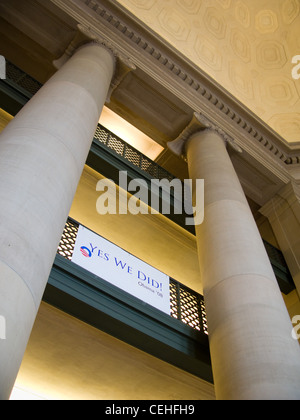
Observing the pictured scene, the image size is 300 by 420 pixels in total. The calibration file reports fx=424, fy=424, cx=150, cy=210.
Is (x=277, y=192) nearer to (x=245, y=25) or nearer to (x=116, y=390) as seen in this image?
→ (x=116, y=390)

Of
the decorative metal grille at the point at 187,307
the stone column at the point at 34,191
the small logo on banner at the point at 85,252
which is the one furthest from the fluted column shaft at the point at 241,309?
the stone column at the point at 34,191

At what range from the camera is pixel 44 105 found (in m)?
5.08

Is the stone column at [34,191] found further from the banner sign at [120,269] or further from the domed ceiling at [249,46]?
A: the domed ceiling at [249,46]

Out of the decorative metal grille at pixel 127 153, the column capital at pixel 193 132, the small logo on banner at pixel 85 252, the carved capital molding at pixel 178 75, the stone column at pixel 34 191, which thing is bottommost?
the stone column at pixel 34 191

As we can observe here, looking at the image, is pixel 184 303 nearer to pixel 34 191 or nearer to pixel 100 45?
pixel 34 191

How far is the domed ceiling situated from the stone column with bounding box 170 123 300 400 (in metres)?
8.65

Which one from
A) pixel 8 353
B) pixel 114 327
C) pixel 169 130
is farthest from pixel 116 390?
pixel 169 130

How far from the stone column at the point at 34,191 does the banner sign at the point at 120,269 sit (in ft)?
5.55

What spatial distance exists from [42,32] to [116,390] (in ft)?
24.7

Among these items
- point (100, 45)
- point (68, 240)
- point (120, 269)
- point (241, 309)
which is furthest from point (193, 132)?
point (241, 309)

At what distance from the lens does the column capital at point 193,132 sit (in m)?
9.93

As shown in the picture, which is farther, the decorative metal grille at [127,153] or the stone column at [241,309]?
the decorative metal grille at [127,153]

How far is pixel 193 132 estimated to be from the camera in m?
10.0

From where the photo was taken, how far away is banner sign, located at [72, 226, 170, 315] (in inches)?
243
